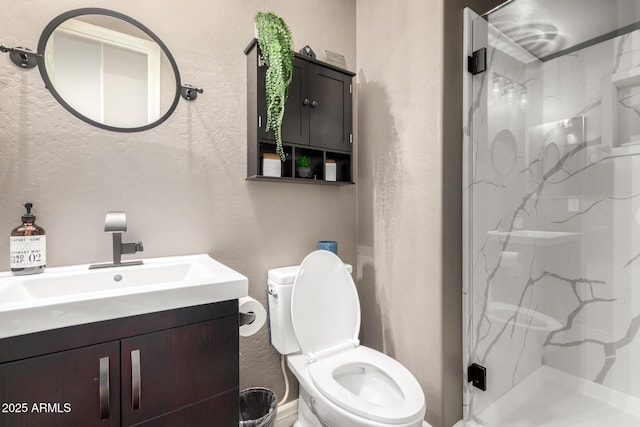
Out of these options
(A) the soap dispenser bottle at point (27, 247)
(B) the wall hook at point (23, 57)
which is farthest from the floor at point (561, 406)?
(B) the wall hook at point (23, 57)

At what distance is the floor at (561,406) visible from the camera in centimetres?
156

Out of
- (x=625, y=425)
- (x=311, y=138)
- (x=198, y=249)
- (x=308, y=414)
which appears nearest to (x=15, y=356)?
(x=198, y=249)

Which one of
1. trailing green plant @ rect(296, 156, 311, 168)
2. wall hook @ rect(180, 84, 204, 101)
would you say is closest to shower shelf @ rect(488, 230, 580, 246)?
trailing green plant @ rect(296, 156, 311, 168)

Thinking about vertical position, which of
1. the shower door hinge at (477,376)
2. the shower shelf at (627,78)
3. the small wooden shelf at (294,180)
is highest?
the shower shelf at (627,78)

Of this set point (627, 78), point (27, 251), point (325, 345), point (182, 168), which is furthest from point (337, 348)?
point (627, 78)

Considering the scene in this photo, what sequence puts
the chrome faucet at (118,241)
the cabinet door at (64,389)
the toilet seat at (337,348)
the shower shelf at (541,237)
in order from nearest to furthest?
the cabinet door at (64,389), the chrome faucet at (118,241), the toilet seat at (337,348), the shower shelf at (541,237)

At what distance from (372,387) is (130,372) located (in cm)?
100

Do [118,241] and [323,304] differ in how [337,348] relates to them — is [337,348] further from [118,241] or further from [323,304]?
[118,241]

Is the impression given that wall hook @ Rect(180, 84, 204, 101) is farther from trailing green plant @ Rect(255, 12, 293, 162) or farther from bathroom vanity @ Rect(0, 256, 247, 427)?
bathroom vanity @ Rect(0, 256, 247, 427)

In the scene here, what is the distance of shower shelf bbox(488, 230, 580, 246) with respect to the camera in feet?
5.71

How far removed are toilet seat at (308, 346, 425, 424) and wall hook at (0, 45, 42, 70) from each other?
1557 mm

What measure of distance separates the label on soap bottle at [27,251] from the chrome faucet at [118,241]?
0.49ft

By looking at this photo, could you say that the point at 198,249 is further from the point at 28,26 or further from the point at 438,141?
the point at 438,141

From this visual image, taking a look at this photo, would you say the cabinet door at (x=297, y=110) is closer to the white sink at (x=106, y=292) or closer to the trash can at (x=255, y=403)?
the white sink at (x=106, y=292)
